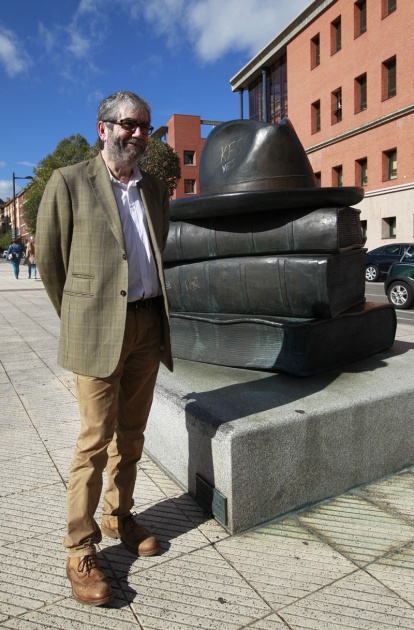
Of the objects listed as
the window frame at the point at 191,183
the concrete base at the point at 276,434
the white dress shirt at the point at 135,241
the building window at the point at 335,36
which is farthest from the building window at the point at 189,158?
the white dress shirt at the point at 135,241

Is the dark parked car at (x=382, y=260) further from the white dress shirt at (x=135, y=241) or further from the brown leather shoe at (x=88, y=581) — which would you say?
the brown leather shoe at (x=88, y=581)

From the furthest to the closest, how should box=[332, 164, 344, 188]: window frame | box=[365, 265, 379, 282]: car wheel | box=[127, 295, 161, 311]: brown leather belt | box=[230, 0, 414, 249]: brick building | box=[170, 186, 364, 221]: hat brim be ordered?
1. box=[332, 164, 344, 188]: window frame
2. box=[230, 0, 414, 249]: brick building
3. box=[365, 265, 379, 282]: car wheel
4. box=[170, 186, 364, 221]: hat brim
5. box=[127, 295, 161, 311]: brown leather belt

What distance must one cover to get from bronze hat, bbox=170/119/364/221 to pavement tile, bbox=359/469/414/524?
167cm

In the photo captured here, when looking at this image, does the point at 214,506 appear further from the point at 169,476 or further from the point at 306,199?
the point at 306,199

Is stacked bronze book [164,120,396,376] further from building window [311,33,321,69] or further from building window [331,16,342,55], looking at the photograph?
building window [311,33,321,69]

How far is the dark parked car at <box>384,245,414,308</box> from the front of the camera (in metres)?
11.9

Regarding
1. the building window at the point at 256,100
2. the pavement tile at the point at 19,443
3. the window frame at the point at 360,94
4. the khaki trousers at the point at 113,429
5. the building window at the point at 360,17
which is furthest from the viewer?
the building window at the point at 256,100

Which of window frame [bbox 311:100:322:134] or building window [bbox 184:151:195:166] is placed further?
building window [bbox 184:151:195:166]

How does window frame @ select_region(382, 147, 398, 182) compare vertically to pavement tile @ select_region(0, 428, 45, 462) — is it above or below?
above

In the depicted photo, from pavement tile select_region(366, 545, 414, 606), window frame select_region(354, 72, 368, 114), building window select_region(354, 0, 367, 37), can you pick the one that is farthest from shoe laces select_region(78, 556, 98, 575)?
building window select_region(354, 0, 367, 37)

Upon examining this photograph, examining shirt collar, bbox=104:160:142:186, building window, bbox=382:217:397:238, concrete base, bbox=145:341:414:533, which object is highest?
building window, bbox=382:217:397:238

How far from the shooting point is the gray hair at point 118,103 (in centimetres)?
206

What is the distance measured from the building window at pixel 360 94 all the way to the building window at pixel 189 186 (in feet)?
75.8

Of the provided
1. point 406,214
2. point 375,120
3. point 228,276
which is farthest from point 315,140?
point 228,276
